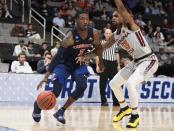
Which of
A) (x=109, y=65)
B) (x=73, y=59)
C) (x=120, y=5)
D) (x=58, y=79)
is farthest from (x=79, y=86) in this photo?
(x=109, y=65)

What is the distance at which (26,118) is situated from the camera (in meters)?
10.4

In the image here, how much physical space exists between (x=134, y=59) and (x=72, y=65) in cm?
114

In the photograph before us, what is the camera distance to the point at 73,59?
966cm

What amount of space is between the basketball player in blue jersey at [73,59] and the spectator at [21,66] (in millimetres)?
5665

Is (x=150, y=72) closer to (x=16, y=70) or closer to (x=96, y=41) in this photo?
(x=96, y=41)

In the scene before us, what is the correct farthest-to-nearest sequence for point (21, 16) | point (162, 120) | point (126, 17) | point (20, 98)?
point (21, 16) → point (20, 98) → point (162, 120) → point (126, 17)

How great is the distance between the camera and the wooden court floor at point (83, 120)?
910cm

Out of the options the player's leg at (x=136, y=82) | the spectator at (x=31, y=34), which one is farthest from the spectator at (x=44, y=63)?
the player's leg at (x=136, y=82)

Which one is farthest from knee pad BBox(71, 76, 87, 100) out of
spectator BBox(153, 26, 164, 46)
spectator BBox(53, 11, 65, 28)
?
spectator BBox(153, 26, 164, 46)

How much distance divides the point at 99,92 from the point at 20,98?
7.66 ft

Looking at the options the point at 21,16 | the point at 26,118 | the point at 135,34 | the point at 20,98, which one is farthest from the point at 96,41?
the point at 21,16

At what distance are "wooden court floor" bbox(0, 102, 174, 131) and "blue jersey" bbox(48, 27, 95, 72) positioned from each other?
3.48ft

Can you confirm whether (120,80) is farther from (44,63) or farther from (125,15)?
(44,63)

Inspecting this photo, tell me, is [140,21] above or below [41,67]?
above
